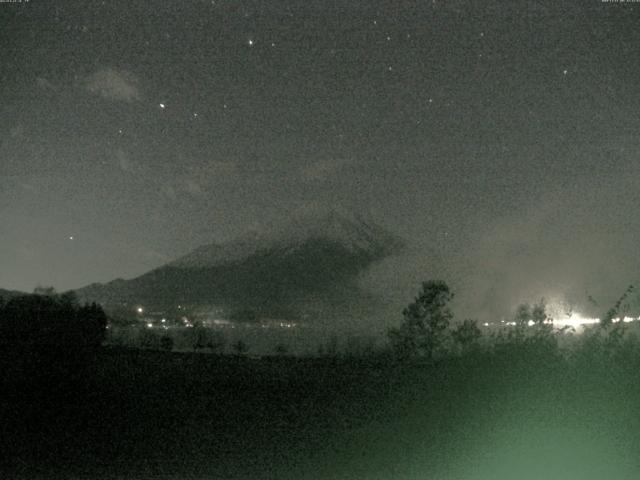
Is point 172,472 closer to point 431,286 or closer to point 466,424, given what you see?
point 466,424

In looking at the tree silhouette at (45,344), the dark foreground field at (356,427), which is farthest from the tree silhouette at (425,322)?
the tree silhouette at (45,344)

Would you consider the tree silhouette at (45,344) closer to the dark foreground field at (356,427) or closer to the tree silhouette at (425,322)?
the dark foreground field at (356,427)

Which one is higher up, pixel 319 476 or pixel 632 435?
pixel 632 435

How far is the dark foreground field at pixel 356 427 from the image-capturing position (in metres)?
9.68

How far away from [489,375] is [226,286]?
138m

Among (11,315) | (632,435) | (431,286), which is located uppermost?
(431,286)

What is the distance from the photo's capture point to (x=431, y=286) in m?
23.3

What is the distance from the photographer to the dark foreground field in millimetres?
9680

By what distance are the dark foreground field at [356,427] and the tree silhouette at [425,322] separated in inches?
310

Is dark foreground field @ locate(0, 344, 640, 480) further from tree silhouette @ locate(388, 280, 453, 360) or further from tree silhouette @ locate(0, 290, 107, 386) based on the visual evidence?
tree silhouette @ locate(388, 280, 453, 360)

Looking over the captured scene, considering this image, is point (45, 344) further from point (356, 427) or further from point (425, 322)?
point (425, 322)

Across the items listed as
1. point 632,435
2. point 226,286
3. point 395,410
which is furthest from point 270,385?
point 226,286


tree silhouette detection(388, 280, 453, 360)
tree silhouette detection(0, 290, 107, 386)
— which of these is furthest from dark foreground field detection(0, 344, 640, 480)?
tree silhouette detection(388, 280, 453, 360)

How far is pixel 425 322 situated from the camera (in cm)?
2341
